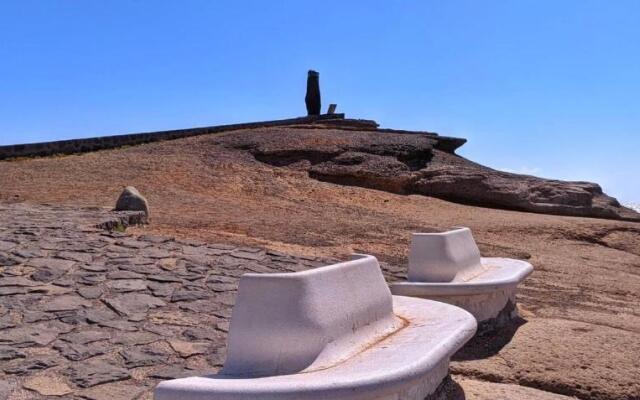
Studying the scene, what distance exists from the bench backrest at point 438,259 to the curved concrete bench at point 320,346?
1.72 meters

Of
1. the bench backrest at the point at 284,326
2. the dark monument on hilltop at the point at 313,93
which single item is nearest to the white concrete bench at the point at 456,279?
the bench backrest at the point at 284,326

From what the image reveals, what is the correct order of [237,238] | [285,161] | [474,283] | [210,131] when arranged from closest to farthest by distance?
[474,283], [237,238], [285,161], [210,131]

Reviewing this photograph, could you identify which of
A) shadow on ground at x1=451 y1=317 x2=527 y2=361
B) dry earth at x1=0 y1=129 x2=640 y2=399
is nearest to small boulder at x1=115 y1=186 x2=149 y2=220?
dry earth at x1=0 y1=129 x2=640 y2=399

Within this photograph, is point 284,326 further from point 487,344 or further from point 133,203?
point 133,203

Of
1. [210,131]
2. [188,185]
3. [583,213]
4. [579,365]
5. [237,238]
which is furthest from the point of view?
[210,131]

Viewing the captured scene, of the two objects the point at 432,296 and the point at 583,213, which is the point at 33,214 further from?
the point at 583,213

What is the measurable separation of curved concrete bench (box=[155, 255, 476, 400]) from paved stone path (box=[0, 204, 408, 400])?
1151 mm

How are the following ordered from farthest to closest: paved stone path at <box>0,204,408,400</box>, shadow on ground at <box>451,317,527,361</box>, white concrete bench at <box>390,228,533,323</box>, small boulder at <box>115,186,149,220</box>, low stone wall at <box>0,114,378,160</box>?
low stone wall at <box>0,114,378,160</box> < small boulder at <box>115,186,149,220</box> < white concrete bench at <box>390,228,533,323</box> < shadow on ground at <box>451,317,527,361</box> < paved stone path at <box>0,204,408,400</box>

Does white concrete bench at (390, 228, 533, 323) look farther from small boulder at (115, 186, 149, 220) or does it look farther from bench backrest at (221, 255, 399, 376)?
small boulder at (115, 186, 149, 220)

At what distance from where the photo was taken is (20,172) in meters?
14.4

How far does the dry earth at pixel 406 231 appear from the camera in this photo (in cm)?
454

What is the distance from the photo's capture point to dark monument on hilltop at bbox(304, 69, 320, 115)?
83.8 ft

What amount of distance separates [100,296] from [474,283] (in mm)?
3011

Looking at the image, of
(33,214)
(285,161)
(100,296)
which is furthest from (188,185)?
(100,296)
